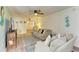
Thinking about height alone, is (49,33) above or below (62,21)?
below

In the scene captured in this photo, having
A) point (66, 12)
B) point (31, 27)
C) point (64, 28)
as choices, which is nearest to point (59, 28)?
point (64, 28)

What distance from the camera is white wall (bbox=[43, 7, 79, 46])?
186 inches

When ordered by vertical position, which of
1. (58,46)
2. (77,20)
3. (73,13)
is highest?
(73,13)

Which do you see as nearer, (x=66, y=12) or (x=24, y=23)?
(x=66, y=12)

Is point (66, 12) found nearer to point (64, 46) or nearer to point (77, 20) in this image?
point (77, 20)

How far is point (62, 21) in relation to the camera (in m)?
5.73

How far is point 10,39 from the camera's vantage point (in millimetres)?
4223

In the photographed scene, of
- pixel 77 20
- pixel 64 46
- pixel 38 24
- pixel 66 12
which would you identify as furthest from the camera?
pixel 38 24

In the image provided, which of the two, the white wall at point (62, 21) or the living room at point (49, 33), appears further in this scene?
Answer: the white wall at point (62, 21)

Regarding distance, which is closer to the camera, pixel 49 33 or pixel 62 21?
pixel 62 21

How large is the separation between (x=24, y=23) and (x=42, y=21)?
3.00 m

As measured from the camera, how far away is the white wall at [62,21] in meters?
4.73

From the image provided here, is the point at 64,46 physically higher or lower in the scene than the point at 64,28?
lower

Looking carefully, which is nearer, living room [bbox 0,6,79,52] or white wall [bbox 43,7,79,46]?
living room [bbox 0,6,79,52]
